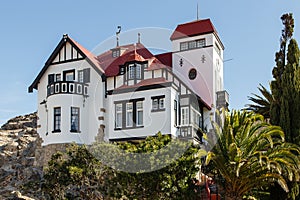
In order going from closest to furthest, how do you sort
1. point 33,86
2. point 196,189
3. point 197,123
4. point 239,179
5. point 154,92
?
point 239,179 → point 196,189 → point 154,92 → point 197,123 → point 33,86

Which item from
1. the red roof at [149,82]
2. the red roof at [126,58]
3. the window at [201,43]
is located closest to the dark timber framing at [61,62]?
the red roof at [126,58]

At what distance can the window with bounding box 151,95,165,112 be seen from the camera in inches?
1153

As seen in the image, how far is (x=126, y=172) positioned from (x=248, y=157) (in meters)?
5.72

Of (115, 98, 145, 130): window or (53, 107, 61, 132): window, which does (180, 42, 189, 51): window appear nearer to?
(115, 98, 145, 130): window

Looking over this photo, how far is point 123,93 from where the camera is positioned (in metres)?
30.6

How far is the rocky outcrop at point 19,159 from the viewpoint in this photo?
1145 inches

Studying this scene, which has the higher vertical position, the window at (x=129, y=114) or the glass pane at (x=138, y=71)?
the glass pane at (x=138, y=71)

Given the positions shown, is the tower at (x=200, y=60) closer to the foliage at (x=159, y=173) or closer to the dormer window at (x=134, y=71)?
the dormer window at (x=134, y=71)

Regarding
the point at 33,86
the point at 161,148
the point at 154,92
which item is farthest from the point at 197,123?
the point at 33,86

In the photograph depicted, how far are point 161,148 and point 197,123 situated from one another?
31.5ft

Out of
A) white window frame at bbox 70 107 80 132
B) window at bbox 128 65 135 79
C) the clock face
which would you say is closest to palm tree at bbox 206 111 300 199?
window at bbox 128 65 135 79

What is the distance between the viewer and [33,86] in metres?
33.8

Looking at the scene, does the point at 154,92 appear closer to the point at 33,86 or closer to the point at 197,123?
the point at 197,123

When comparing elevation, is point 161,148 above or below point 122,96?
below
